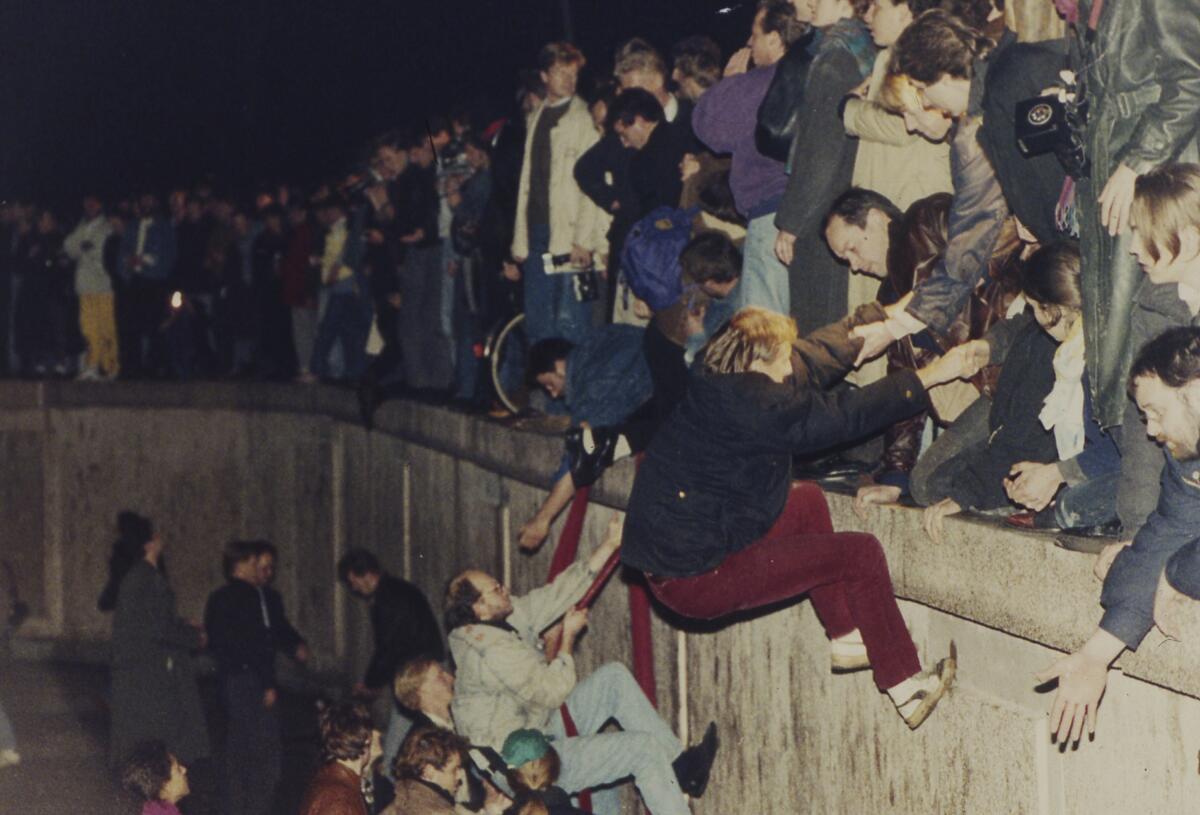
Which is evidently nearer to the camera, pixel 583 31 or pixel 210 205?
pixel 583 31

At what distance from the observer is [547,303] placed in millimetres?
11211

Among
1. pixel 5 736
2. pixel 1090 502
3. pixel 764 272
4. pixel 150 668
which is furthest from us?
pixel 5 736

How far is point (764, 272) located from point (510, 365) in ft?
14.9

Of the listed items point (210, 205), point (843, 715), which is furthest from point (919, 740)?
point (210, 205)

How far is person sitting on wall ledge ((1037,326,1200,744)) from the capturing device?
4.57 meters

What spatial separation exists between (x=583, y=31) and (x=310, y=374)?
549 cm

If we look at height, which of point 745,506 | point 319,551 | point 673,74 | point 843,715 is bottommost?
point 319,551

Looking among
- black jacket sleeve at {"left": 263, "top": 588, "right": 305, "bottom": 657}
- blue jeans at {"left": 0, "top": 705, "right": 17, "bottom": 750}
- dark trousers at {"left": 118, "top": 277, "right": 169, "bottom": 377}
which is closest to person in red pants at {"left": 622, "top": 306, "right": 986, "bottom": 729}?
black jacket sleeve at {"left": 263, "top": 588, "right": 305, "bottom": 657}

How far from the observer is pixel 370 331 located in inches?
654

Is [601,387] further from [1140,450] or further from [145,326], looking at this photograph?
[145,326]

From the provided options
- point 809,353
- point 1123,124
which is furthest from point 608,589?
point 1123,124

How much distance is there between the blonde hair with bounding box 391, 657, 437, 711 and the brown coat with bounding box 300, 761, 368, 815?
66 centimetres

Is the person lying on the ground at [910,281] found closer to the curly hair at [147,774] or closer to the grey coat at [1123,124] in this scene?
the grey coat at [1123,124]

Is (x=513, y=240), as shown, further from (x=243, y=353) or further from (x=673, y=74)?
(x=243, y=353)
